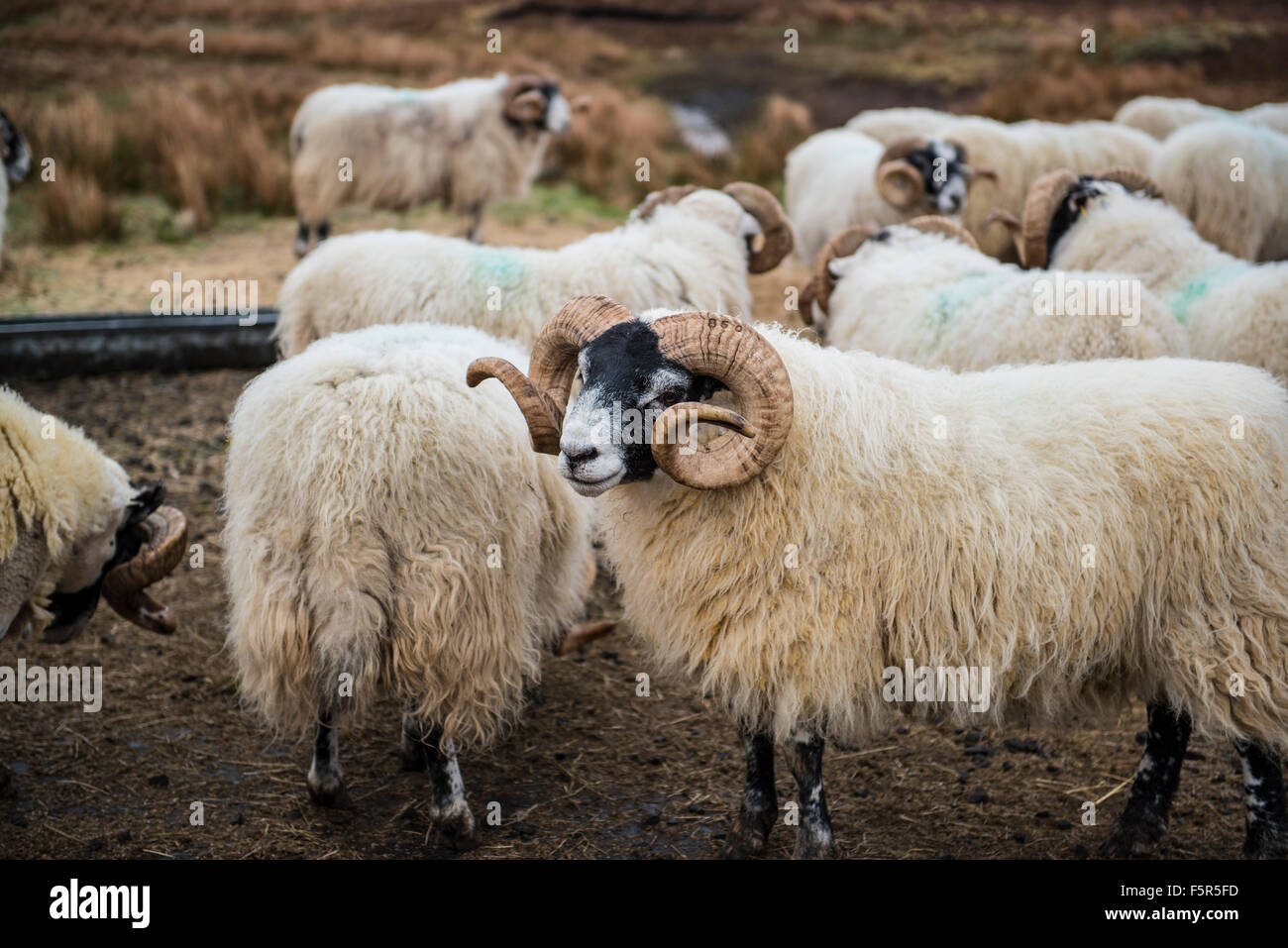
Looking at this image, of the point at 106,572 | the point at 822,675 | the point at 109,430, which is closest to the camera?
the point at 822,675

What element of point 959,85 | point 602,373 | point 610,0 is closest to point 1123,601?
point 602,373

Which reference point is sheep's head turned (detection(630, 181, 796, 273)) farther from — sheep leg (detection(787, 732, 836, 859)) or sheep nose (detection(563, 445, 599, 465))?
sheep leg (detection(787, 732, 836, 859))

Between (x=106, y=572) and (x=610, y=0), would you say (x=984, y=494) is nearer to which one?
(x=106, y=572)

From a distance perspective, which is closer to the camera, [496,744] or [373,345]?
[373,345]

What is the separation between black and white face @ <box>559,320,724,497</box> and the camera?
336cm

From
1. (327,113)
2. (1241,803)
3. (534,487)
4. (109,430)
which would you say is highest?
(327,113)

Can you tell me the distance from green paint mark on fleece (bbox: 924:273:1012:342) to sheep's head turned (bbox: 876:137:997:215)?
293cm

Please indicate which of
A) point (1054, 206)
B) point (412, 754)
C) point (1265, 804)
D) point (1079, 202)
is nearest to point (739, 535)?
point (412, 754)

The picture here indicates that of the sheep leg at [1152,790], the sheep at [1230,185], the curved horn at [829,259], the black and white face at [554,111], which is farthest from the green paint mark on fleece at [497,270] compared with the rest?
the black and white face at [554,111]

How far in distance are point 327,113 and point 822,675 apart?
937cm

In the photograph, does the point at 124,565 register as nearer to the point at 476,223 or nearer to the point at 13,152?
the point at 13,152

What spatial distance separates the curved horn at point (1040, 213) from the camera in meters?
6.55

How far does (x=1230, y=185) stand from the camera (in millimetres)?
8367

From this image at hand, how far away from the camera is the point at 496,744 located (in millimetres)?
4754
